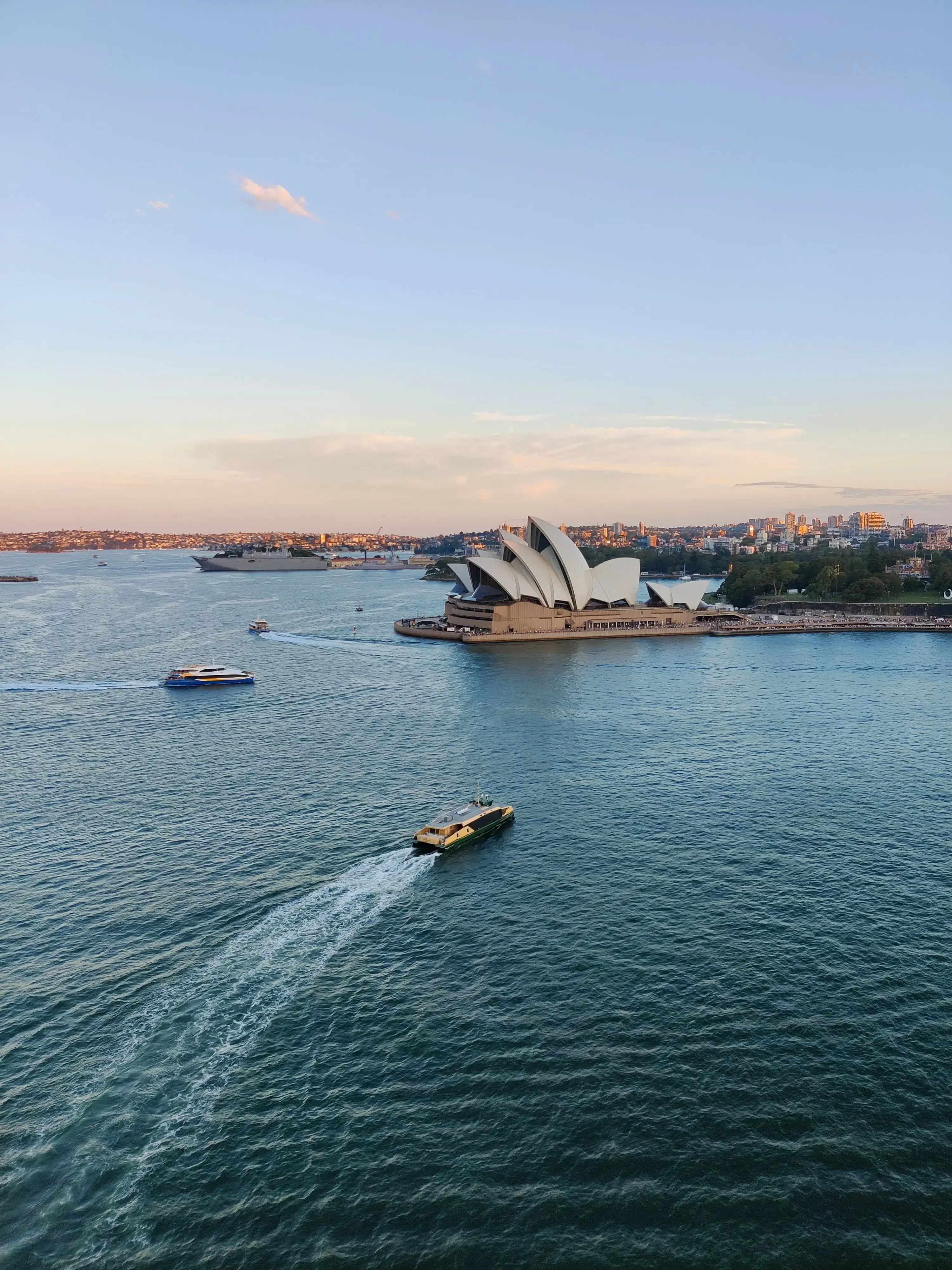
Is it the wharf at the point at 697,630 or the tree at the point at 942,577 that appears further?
the tree at the point at 942,577

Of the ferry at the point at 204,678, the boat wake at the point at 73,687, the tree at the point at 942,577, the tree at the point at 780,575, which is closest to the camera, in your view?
the boat wake at the point at 73,687

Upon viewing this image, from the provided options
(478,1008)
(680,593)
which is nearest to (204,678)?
(478,1008)

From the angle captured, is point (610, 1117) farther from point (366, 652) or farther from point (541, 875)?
point (366, 652)

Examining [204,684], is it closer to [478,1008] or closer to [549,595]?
[549,595]

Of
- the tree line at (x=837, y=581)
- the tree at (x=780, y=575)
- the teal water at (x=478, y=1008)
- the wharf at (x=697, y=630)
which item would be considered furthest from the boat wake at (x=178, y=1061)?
the tree at (x=780, y=575)

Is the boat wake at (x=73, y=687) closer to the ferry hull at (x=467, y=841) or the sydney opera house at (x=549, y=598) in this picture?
the sydney opera house at (x=549, y=598)

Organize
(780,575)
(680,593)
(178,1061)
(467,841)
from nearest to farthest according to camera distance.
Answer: (178,1061) < (467,841) < (680,593) < (780,575)
